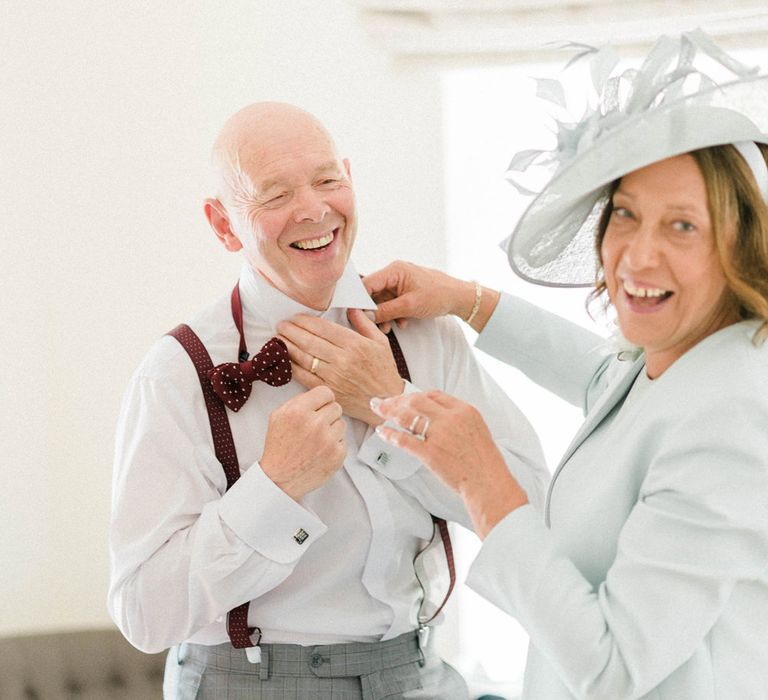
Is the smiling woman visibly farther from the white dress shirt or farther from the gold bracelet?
the gold bracelet

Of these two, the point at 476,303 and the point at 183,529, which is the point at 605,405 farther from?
the point at 183,529

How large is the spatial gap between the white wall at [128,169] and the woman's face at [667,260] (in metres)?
1.95

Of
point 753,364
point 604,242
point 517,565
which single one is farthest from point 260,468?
point 753,364

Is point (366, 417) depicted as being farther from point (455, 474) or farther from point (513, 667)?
point (513, 667)

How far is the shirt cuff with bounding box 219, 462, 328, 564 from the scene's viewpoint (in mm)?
1765

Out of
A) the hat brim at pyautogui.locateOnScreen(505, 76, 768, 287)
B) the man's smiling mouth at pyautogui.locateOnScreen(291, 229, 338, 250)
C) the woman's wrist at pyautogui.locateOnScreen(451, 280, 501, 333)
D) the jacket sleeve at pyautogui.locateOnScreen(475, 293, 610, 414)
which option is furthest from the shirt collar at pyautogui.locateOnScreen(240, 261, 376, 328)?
the hat brim at pyautogui.locateOnScreen(505, 76, 768, 287)

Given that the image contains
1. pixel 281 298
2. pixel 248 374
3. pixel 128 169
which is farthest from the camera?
pixel 128 169

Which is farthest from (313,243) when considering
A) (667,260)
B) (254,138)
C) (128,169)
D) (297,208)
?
(128,169)

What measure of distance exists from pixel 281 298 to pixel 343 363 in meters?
0.19

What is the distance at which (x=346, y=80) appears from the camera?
11.1ft

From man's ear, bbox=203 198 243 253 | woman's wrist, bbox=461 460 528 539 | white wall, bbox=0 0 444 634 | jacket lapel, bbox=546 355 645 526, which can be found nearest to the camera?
woman's wrist, bbox=461 460 528 539

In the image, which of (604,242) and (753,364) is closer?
(753,364)

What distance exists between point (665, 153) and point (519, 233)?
1.03 feet

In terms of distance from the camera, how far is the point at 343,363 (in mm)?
1910
